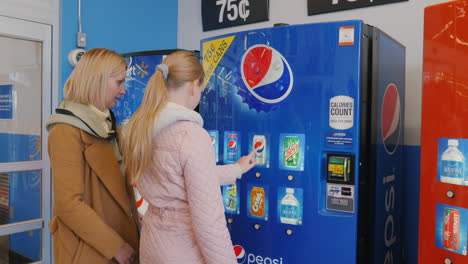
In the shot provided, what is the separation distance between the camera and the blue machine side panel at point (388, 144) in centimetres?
206

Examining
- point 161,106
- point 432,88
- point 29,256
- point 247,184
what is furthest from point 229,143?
point 29,256

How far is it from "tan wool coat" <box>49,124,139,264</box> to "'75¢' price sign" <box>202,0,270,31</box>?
2.14 metres

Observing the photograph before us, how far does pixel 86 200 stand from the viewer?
5.51 ft

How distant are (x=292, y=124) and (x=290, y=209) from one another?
0.42m

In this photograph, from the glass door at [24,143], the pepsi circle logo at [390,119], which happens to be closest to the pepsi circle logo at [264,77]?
the pepsi circle logo at [390,119]

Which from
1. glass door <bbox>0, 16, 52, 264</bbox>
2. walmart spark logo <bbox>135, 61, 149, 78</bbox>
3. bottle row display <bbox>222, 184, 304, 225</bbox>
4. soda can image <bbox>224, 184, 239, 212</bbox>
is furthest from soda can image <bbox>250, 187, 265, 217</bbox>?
glass door <bbox>0, 16, 52, 264</bbox>

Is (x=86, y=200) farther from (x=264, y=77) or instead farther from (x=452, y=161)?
(x=452, y=161)

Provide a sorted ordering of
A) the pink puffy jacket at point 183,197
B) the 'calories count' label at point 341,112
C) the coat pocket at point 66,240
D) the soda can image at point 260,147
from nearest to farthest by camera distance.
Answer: the pink puffy jacket at point 183,197, the coat pocket at point 66,240, the 'calories count' label at point 341,112, the soda can image at point 260,147

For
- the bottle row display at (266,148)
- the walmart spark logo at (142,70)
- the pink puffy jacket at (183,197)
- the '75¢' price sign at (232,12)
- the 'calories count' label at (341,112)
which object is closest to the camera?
the pink puffy jacket at (183,197)

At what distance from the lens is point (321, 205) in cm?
196

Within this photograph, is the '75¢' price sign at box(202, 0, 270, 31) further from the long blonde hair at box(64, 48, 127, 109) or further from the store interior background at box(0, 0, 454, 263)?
the long blonde hair at box(64, 48, 127, 109)

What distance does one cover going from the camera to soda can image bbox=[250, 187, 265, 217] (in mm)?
2136

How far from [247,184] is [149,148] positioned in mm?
870

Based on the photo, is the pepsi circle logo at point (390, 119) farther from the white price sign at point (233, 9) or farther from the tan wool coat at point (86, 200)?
the white price sign at point (233, 9)
